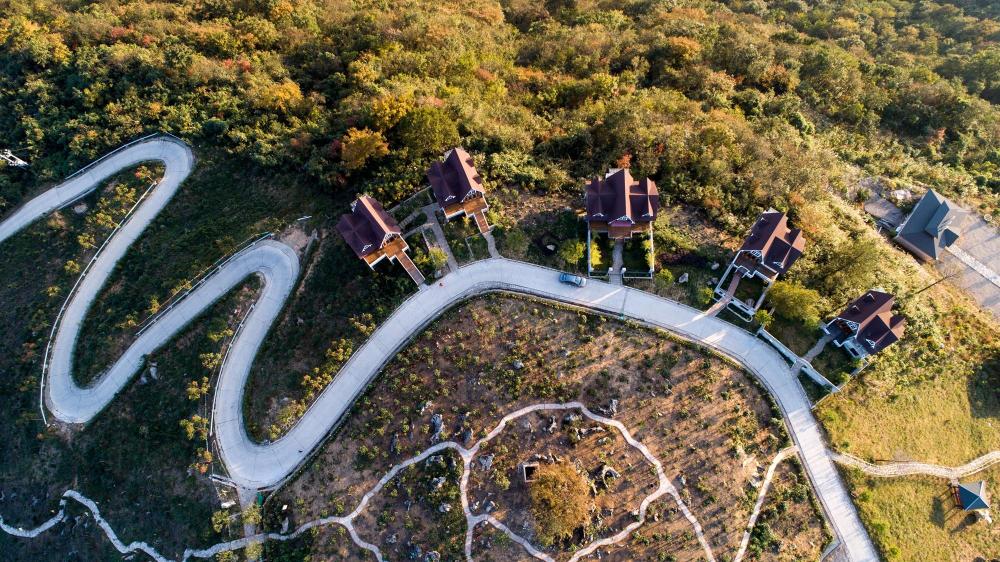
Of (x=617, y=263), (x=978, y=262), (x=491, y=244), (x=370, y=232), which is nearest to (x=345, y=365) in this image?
(x=370, y=232)

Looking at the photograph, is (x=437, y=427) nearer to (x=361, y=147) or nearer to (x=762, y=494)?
(x=762, y=494)

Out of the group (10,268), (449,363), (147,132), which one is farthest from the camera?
(147,132)

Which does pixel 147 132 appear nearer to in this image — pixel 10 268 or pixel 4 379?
pixel 10 268

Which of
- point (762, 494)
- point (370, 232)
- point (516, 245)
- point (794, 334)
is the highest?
point (370, 232)

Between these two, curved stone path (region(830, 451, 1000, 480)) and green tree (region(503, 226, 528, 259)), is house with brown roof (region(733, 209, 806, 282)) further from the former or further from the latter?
green tree (region(503, 226, 528, 259))

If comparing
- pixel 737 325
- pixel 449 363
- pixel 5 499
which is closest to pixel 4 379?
pixel 5 499

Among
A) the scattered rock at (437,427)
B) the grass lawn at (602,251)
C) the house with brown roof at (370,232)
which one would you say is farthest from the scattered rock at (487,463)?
the house with brown roof at (370,232)
